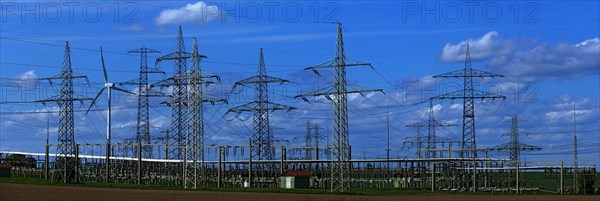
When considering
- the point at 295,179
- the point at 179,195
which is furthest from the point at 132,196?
the point at 295,179

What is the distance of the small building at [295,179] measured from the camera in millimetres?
96938

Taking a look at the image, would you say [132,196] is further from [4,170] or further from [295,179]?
[4,170]

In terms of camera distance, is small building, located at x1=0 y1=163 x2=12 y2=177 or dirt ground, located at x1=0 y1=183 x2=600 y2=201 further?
small building, located at x1=0 y1=163 x2=12 y2=177

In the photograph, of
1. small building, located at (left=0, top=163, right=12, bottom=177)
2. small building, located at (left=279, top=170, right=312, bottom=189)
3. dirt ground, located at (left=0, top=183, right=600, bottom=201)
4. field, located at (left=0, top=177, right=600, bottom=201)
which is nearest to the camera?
dirt ground, located at (left=0, top=183, right=600, bottom=201)

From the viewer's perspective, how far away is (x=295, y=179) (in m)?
97.2

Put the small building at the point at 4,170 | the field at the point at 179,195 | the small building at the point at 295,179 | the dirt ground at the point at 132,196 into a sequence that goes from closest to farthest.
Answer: the dirt ground at the point at 132,196 → the field at the point at 179,195 → the small building at the point at 295,179 → the small building at the point at 4,170

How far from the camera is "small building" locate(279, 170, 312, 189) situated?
9694cm

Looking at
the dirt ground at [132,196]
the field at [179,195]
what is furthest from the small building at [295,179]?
the dirt ground at [132,196]

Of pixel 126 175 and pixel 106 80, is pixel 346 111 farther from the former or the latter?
pixel 126 175

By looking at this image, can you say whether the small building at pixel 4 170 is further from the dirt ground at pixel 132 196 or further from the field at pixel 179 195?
the dirt ground at pixel 132 196

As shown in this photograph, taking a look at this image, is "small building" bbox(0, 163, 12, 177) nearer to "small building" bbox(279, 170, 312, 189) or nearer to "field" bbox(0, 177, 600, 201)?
"small building" bbox(279, 170, 312, 189)

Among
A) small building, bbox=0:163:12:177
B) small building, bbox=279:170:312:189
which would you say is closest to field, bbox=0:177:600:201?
small building, bbox=279:170:312:189

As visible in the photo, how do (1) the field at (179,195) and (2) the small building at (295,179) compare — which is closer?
(1) the field at (179,195)

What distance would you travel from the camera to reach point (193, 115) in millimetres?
76688
